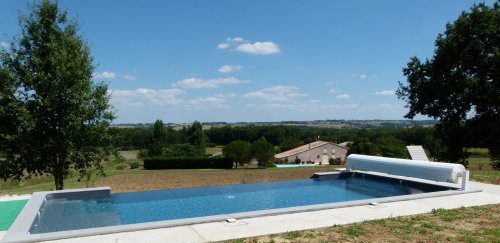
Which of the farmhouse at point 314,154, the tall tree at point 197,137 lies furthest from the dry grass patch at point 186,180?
the farmhouse at point 314,154

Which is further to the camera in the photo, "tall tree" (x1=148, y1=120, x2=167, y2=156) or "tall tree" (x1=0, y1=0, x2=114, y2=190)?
"tall tree" (x1=148, y1=120, x2=167, y2=156)

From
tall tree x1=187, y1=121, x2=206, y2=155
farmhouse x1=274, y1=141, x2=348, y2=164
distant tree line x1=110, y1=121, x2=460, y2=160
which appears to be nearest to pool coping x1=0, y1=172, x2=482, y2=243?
distant tree line x1=110, y1=121, x2=460, y2=160

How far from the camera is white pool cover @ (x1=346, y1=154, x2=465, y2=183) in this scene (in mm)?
11058

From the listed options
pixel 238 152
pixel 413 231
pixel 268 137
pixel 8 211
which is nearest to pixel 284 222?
pixel 413 231

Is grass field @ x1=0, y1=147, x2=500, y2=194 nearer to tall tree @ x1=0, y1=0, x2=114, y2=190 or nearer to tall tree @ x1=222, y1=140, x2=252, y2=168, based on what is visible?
tall tree @ x1=0, y1=0, x2=114, y2=190

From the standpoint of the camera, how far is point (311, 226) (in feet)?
21.9

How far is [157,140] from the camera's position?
6425cm

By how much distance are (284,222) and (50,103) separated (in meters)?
7.52

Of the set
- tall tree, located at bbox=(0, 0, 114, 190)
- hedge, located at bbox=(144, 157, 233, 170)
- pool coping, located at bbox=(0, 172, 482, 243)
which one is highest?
tall tree, located at bbox=(0, 0, 114, 190)

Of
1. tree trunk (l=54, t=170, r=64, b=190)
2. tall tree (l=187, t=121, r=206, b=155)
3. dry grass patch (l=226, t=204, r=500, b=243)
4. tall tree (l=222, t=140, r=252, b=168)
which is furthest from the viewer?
tall tree (l=187, t=121, r=206, b=155)

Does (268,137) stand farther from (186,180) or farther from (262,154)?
(186,180)

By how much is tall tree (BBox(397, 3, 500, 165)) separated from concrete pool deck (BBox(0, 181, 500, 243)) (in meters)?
12.7

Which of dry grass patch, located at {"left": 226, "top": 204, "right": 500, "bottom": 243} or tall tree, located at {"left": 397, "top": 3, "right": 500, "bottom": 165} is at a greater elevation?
tall tree, located at {"left": 397, "top": 3, "right": 500, "bottom": 165}

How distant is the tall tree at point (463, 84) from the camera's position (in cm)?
1977
